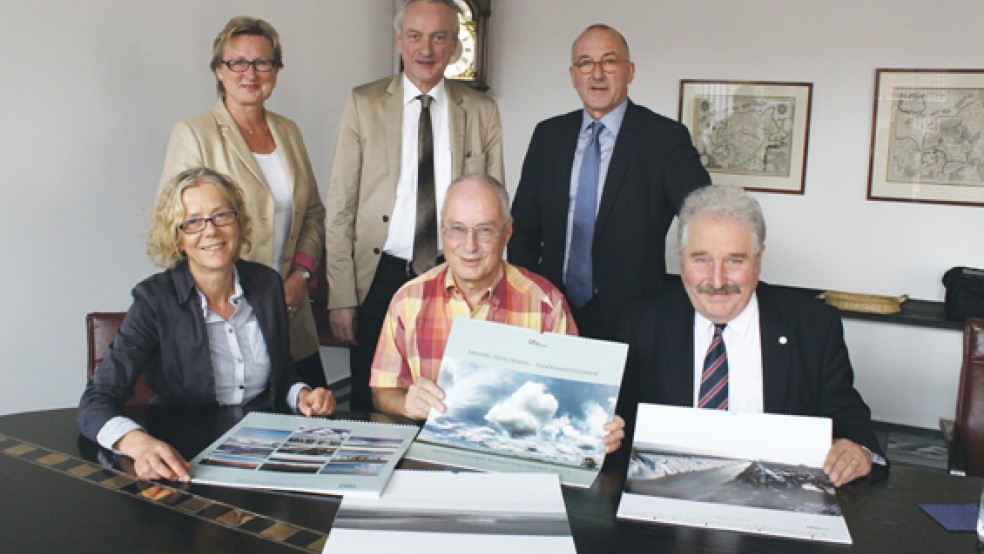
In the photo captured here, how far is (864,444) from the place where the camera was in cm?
178

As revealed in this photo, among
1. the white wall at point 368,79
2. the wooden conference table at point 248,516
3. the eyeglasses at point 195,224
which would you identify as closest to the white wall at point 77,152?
the white wall at point 368,79

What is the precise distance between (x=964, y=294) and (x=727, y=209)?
2.90 meters

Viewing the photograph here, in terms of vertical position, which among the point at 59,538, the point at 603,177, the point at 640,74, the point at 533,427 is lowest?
the point at 59,538

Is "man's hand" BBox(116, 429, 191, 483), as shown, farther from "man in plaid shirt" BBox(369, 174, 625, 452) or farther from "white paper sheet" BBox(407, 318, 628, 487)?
"man in plaid shirt" BBox(369, 174, 625, 452)

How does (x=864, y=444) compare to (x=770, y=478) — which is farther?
(x=864, y=444)

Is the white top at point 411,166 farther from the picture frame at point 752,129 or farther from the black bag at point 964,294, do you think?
the black bag at point 964,294

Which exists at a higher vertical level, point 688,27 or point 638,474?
point 688,27

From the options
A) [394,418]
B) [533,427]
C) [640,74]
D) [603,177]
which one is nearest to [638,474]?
[533,427]

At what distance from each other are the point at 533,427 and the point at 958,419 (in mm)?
1312

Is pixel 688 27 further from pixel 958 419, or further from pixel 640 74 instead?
pixel 958 419

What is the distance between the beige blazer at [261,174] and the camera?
2756 mm

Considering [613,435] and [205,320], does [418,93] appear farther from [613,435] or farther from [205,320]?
[613,435]

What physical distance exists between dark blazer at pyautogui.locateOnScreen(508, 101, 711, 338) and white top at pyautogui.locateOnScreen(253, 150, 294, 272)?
3.00 ft

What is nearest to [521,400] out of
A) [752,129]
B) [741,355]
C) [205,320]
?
[741,355]
